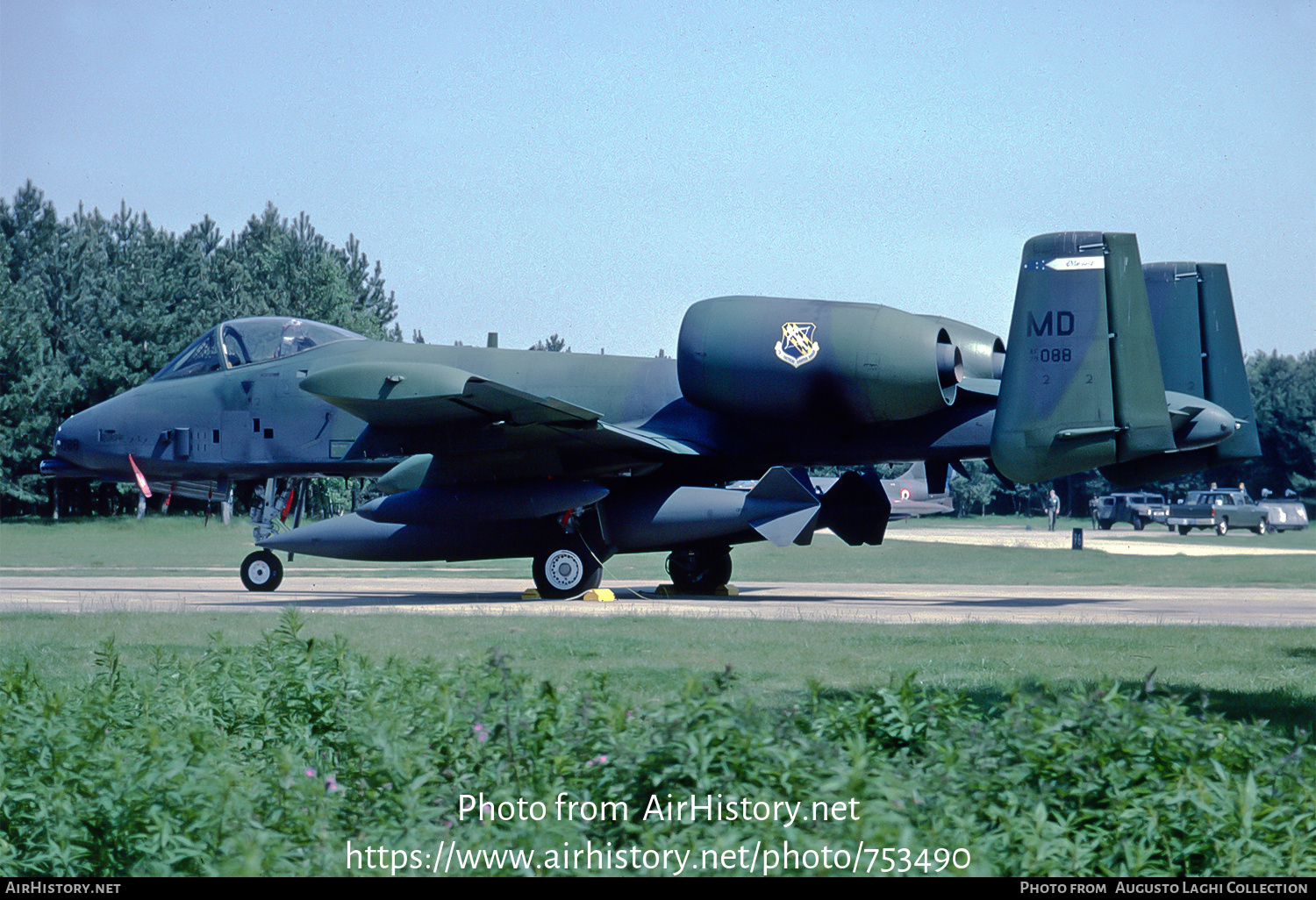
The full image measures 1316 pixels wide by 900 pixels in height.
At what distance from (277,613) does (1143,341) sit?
10.3m

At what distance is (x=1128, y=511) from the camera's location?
63.3 metres

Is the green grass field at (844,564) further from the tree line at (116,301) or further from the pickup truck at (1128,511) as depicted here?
the pickup truck at (1128,511)

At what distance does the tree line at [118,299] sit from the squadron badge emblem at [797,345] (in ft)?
106

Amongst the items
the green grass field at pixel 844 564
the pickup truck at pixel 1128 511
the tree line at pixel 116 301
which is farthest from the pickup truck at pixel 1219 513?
the tree line at pixel 116 301

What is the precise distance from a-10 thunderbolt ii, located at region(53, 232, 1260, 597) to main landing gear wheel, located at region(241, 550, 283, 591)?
37 millimetres

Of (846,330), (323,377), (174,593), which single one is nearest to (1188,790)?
(846,330)

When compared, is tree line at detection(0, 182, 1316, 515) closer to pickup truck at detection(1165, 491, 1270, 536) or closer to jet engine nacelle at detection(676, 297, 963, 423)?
pickup truck at detection(1165, 491, 1270, 536)

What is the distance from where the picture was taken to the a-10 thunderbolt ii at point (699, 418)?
14148 mm

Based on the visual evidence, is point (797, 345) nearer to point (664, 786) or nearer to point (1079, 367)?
point (1079, 367)

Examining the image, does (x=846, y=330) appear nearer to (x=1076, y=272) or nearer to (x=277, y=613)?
(x=1076, y=272)

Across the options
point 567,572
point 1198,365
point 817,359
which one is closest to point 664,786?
point 817,359

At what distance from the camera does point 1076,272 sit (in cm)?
1405

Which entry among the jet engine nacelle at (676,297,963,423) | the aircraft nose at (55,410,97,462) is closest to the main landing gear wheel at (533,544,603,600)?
Answer: the jet engine nacelle at (676,297,963,423)

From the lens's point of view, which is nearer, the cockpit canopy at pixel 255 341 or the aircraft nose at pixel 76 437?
the cockpit canopy at pixel 255 341
